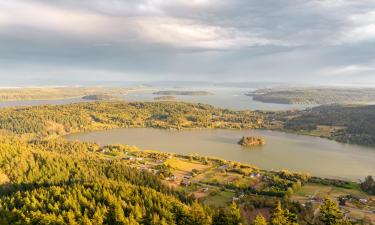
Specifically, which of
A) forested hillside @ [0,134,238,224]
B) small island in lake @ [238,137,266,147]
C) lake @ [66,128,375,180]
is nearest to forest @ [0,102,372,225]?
forested hillside @ [0,134,238,224]

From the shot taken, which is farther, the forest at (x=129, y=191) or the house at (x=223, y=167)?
the house at (x=223, y=167)

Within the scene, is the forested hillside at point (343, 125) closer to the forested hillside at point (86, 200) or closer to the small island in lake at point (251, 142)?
the small island in lake at point (251, 142)

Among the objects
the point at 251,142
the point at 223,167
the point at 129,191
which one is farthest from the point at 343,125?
the point at 129,191

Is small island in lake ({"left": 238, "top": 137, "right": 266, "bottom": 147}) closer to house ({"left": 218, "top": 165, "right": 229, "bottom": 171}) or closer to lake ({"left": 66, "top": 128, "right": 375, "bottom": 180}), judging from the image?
lake ({"left": 66, "top": 128, "right": 375, "bottom": 180})

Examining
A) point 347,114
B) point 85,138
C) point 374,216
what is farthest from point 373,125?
point 85,138

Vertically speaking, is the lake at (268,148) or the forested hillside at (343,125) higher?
the forested hillside at (343,125)

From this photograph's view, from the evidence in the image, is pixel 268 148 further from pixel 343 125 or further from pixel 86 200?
pixel 86 200

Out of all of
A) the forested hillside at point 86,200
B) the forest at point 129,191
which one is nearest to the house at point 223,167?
the forest at point 129,191

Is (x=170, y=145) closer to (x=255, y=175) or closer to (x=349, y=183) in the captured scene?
(x=255, y=175)

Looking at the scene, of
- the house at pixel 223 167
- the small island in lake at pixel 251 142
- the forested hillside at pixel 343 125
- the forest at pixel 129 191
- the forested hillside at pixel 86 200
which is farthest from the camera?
the forested hillside at pixel 343 125
